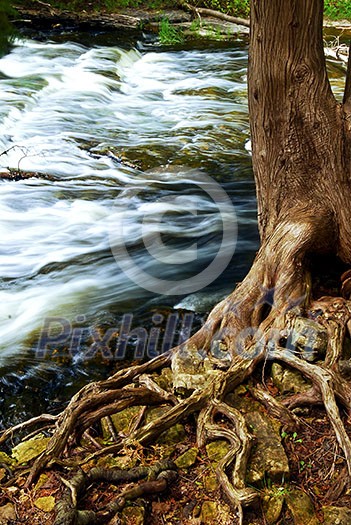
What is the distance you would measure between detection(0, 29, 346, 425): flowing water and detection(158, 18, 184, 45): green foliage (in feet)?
9.42

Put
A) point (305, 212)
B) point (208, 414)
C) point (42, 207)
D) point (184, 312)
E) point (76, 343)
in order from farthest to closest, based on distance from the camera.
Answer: point (42, 207) → point (184, 312) → point (76, 343) → point (305, 212) → point (208, 414)

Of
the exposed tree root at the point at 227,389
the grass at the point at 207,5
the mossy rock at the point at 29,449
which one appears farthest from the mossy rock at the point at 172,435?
the grass at the point at 207,5

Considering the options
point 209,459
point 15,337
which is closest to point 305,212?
point 209,459

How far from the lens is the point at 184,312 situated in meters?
5.01

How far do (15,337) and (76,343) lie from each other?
601 millimetres

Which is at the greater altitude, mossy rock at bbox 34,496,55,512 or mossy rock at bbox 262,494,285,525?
mossy rock at bbox 262,494,285,525

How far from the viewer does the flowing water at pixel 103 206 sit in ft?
15.6

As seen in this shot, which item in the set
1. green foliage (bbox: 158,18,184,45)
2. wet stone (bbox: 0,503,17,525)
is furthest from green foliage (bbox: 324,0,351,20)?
wet stone (bbox: 0,503,17,525)

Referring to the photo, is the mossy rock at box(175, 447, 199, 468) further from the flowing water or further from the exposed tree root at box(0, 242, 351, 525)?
the flowing water

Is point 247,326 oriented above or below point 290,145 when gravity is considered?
below

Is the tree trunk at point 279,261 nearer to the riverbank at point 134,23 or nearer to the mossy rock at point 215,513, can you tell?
the mossy rock at point 215,513

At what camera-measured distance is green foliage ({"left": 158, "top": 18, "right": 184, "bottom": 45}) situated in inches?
607

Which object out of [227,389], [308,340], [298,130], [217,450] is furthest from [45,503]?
[298,130]

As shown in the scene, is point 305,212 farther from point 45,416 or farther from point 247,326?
point 45,416
